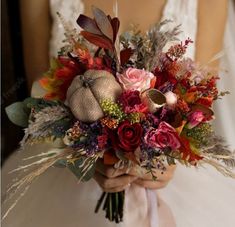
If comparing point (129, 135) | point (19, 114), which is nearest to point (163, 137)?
point (129, 135)

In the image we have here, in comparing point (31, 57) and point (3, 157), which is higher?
point (31, 57)

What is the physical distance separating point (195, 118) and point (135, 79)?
128mm

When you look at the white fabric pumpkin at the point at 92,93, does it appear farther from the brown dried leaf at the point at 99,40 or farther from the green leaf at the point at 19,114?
the green leaf at the point at 19,114

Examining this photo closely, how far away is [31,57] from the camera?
53.1 inches

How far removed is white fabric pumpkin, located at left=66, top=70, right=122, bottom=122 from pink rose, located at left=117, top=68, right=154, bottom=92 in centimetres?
1

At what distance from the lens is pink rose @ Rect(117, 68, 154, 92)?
760 millimetres

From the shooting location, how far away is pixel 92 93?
2.49 ft

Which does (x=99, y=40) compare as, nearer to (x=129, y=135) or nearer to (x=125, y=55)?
→ (x=125, y=55)

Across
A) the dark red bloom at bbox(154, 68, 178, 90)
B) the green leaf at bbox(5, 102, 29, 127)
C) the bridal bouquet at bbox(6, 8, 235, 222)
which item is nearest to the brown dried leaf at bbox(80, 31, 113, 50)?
the bridal bouquet at bbox(6, 8, 235, 222)

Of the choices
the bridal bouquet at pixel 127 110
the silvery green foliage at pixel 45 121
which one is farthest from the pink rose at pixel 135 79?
the silvery green foliage at pixel 45 121

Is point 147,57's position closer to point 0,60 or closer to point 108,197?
point 108,197

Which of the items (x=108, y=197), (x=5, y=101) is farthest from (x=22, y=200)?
(x=5, y=101)

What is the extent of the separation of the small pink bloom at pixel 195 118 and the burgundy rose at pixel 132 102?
0.08 meters

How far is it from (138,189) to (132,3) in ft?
1.81
